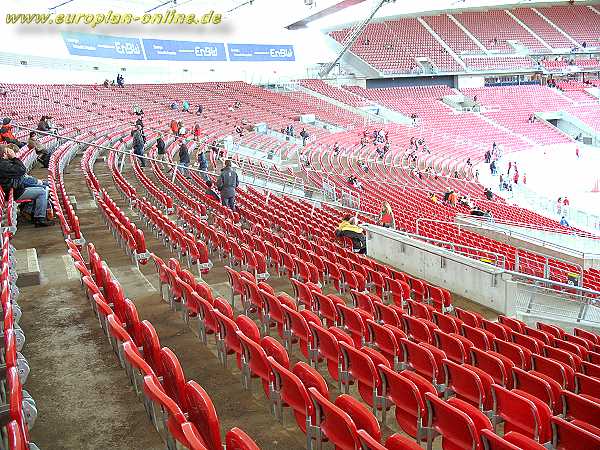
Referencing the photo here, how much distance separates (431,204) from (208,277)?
10.9 metres

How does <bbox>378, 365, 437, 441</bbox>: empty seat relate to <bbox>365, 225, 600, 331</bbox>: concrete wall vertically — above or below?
above

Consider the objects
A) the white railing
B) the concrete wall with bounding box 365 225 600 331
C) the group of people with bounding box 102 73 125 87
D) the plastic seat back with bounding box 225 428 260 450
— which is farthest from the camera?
the group of people with bounding box 102 73 125 87

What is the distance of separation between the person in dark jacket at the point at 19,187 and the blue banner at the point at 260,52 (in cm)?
2956

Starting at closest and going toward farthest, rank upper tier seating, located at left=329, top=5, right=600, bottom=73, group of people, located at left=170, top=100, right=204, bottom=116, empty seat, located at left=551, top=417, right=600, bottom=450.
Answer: empty seat, located at left=551, top=417, right=600, bottom=450 < group of people, located at left=170, top=100, right=204, bottom=116 < upper tier seating, located at left=329, top=5, right=600, bottom=73

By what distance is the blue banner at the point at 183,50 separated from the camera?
32.5 m

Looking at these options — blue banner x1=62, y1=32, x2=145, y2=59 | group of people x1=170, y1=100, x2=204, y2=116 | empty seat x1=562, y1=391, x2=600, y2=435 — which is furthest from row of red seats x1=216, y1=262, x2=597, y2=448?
blue banner x1=62, y1=32, x2=145, y2=59

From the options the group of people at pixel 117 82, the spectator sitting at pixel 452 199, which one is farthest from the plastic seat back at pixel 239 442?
the group of people at pixel 117 82

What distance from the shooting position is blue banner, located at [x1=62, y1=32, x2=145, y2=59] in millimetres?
28250

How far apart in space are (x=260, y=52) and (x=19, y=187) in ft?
104

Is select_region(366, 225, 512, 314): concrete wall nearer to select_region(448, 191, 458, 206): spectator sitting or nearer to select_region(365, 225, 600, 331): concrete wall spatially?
select_region(365, 225, 600, 331): concrete wall

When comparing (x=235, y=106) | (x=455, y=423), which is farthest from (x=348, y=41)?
(x=455, y=423)

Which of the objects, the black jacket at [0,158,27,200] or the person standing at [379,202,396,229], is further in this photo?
the person standing at [379,202,396,229]

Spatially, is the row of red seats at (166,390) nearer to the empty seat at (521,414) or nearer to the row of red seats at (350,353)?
the row of red seats at (350,353)

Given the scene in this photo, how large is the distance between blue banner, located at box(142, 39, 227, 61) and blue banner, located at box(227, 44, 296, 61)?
795mm
